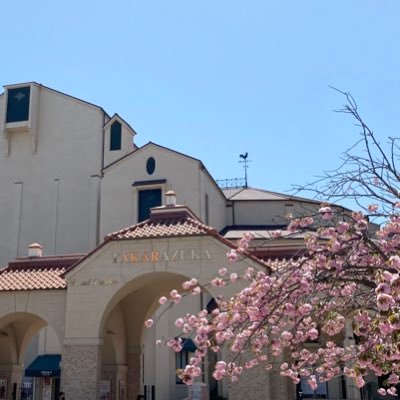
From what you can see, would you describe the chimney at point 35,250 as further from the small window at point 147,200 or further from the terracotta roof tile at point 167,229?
the small window at point 147,200

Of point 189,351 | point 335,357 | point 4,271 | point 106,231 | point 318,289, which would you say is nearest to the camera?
point 318,289

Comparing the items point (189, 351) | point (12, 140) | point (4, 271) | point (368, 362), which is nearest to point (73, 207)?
point (12, 140)

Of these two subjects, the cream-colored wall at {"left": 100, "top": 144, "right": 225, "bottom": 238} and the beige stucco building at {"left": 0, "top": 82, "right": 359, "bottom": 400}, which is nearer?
the beige stucco building at {"left": 0, "top": 82, "right": 359, "bottom": 400}

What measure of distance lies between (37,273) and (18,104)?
20942 millimetres

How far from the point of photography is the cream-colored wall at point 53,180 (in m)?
38.8

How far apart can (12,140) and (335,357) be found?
111 ft

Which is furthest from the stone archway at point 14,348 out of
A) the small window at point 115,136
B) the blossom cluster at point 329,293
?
the blossom cluster at point 329,293

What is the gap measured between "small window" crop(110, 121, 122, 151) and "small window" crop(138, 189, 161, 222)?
4.54 metres

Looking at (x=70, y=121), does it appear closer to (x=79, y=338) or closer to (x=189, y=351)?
(x=189, y=351)

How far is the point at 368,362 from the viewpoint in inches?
307

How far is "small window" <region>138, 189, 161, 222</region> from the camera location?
116 feet

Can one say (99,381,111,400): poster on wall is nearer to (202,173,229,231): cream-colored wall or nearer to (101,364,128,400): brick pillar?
(101,364,128,400): brick pillar

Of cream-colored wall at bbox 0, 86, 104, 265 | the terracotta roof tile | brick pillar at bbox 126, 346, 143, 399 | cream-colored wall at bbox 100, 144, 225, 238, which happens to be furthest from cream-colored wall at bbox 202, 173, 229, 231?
the terracotta roof tile

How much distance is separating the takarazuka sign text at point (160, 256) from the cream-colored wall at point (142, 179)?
549 inches
